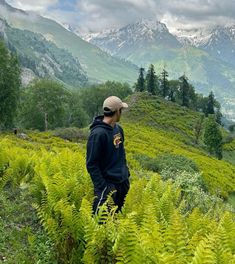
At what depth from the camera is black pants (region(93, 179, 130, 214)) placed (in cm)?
716

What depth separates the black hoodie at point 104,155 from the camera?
7.03 m

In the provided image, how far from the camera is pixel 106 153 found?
23.7ft

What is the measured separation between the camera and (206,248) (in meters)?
4.88

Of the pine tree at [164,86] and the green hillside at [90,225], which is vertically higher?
the pine tree at [164,86]

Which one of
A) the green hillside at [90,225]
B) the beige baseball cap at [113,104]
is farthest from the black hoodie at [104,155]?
the green hillside at [90,225]

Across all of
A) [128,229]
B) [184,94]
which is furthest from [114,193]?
[184,94]

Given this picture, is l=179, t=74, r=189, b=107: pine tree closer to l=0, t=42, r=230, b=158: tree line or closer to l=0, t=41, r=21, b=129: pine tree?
l=0, t=42, r=230, b=158: tree line


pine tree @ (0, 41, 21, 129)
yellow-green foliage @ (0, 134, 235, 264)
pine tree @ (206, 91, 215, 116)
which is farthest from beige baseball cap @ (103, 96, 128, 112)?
pine tree @ (206, 91, 215, 116)

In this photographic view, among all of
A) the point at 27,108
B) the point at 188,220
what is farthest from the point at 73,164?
the point at 27,108

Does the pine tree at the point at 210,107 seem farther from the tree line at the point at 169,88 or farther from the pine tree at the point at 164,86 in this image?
the pine tree at the point at 164,86

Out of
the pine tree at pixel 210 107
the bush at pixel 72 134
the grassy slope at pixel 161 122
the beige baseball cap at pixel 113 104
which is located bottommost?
the bush at pixel 72 134

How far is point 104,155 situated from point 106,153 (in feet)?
0.17

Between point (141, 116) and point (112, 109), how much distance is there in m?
82.4

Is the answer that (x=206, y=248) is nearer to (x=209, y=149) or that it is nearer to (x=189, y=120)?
(x=209, y=149)
